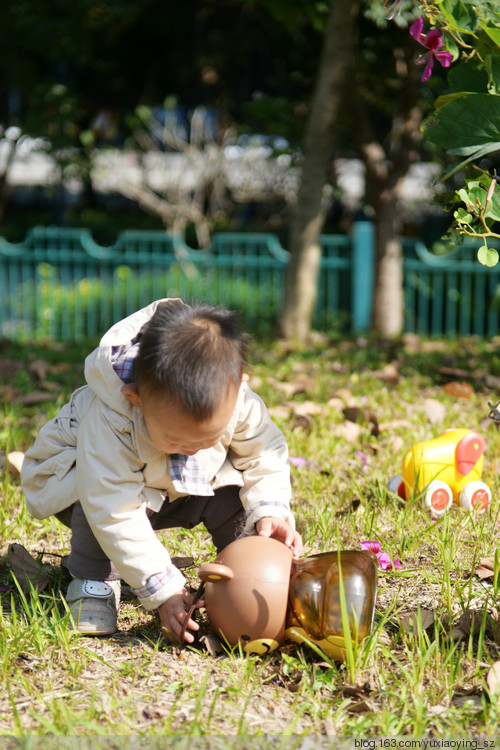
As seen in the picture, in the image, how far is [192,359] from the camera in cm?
173

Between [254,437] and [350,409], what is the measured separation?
5.35 ft

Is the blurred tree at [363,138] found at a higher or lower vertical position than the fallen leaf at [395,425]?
higher

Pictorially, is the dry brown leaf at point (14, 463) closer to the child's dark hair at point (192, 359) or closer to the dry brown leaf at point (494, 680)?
the child's dark hair at point (192, 359)

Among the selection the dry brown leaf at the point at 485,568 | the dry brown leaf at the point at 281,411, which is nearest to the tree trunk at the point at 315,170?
the dry brown leaf at the point at 281,411

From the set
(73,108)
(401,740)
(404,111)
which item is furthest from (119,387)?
(73,108)

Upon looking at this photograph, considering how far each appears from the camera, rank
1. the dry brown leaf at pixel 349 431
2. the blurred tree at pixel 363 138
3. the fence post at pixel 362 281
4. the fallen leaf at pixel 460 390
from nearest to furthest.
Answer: the dry brown leaf at pixel 349 431, the fallen leaf at pixel 460 390, the blurred tree at pixel 363 138, the fence post at pixel 362 281

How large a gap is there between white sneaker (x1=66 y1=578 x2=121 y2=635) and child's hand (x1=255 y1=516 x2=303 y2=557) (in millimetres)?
427

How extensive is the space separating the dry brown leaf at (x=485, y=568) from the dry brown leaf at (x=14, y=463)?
1647 mm

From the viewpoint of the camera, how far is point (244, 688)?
1745 mm

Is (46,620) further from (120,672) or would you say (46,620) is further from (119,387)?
(119,387)

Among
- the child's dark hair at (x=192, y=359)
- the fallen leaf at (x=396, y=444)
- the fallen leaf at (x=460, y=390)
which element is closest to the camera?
the child's dark hair at (x=192, y=359)

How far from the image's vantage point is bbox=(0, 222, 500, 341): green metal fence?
24.7 feet

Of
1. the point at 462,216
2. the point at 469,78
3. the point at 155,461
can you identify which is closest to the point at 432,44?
the point at 469,78

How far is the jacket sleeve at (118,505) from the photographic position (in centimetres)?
193
